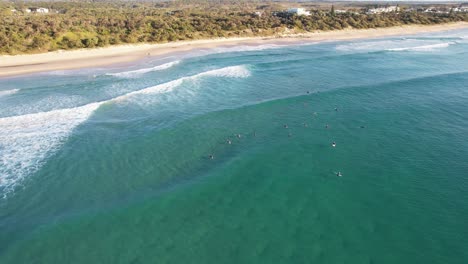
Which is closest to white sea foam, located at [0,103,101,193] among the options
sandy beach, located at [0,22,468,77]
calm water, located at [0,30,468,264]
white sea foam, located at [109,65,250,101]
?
calm water, located at [0,30,468,264]

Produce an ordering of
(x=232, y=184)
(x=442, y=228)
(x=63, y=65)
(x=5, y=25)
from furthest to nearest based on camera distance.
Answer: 1. (x=5, y=25)
2. (x=63, y=65)
3. (x=232, y=184)
4. (x=442, y=228)

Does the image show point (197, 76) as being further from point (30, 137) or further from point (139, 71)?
point (30, 137)

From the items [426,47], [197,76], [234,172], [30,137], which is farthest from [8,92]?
[426,47]

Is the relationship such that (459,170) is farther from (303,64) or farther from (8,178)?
(303,64)

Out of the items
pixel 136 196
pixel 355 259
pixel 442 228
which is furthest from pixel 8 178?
pixel 442 228

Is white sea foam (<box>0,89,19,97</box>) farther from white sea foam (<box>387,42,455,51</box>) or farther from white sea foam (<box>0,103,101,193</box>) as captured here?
white sea foam (<box>387,42,455,51</box>)

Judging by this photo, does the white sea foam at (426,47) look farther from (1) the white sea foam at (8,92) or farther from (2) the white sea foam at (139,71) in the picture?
(1) the white sea foam at (8,92)
